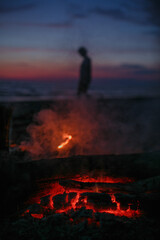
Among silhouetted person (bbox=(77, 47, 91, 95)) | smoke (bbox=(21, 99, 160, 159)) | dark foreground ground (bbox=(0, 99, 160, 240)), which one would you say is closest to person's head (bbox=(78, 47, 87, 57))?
silhouetted person (bbox=(77, 47, 91, 95))

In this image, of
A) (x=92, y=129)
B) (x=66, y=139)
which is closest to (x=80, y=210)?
(x=66, y=139)

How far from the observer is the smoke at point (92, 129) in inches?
207

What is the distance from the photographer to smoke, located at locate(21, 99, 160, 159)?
5.25 metres

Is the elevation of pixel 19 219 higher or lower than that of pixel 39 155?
lower

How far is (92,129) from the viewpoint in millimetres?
6578

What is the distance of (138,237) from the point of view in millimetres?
2070

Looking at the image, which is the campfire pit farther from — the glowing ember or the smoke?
the smoke

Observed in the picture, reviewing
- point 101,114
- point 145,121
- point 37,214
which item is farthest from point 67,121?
point 37,214

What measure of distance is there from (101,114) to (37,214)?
5.80 metres

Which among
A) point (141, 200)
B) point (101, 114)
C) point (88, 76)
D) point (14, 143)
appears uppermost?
point (88, 76)

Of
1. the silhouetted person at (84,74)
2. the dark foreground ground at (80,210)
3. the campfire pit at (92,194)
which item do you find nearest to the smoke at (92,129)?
the silhouetted person at (84,74)

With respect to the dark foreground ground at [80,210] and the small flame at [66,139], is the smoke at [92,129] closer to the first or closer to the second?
the small flame at [66,139]

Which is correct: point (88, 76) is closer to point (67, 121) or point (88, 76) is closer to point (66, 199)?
point (67, 121)

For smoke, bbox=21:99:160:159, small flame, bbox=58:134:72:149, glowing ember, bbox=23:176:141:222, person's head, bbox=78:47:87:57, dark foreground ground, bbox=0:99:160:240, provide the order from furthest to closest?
person's head, bbox=78:47:87:57 < smoke, bbox=21:99:160:159 < small flame, bbox=58:134:72:149 < glowing ember, bbox=23:176:141:222 < dark foreground ground, bbox=0:99:160:240
